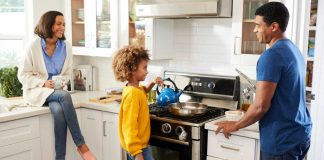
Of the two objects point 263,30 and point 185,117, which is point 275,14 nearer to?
point 263,30

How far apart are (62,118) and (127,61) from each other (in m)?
1.01

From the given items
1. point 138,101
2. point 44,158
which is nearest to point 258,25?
point 138,101

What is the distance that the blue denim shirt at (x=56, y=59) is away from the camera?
113 inches

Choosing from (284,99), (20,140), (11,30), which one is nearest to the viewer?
(284,99)

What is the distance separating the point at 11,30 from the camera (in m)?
3.50

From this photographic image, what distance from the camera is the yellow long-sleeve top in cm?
208

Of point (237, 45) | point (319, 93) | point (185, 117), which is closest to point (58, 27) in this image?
point (185, 117)

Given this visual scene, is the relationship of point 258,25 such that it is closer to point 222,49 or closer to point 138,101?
point 138,101

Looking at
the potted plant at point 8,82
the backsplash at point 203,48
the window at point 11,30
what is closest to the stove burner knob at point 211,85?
the backsplash at point 203,48

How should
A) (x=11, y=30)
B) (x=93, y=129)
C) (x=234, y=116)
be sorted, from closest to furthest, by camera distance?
(x=234, y=116) → (x=93, y=129) → (x=11, y=30)

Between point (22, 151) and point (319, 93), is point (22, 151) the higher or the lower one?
the lower one

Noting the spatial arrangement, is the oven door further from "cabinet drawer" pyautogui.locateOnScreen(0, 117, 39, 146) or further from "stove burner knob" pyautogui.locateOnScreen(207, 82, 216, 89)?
"cabinet drawer" pyautogui.locateOnScreen(0, 117, 39, 146)

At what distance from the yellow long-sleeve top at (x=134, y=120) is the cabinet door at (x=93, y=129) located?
2.83 ft

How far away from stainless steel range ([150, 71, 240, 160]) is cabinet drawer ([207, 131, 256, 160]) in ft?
0.23
